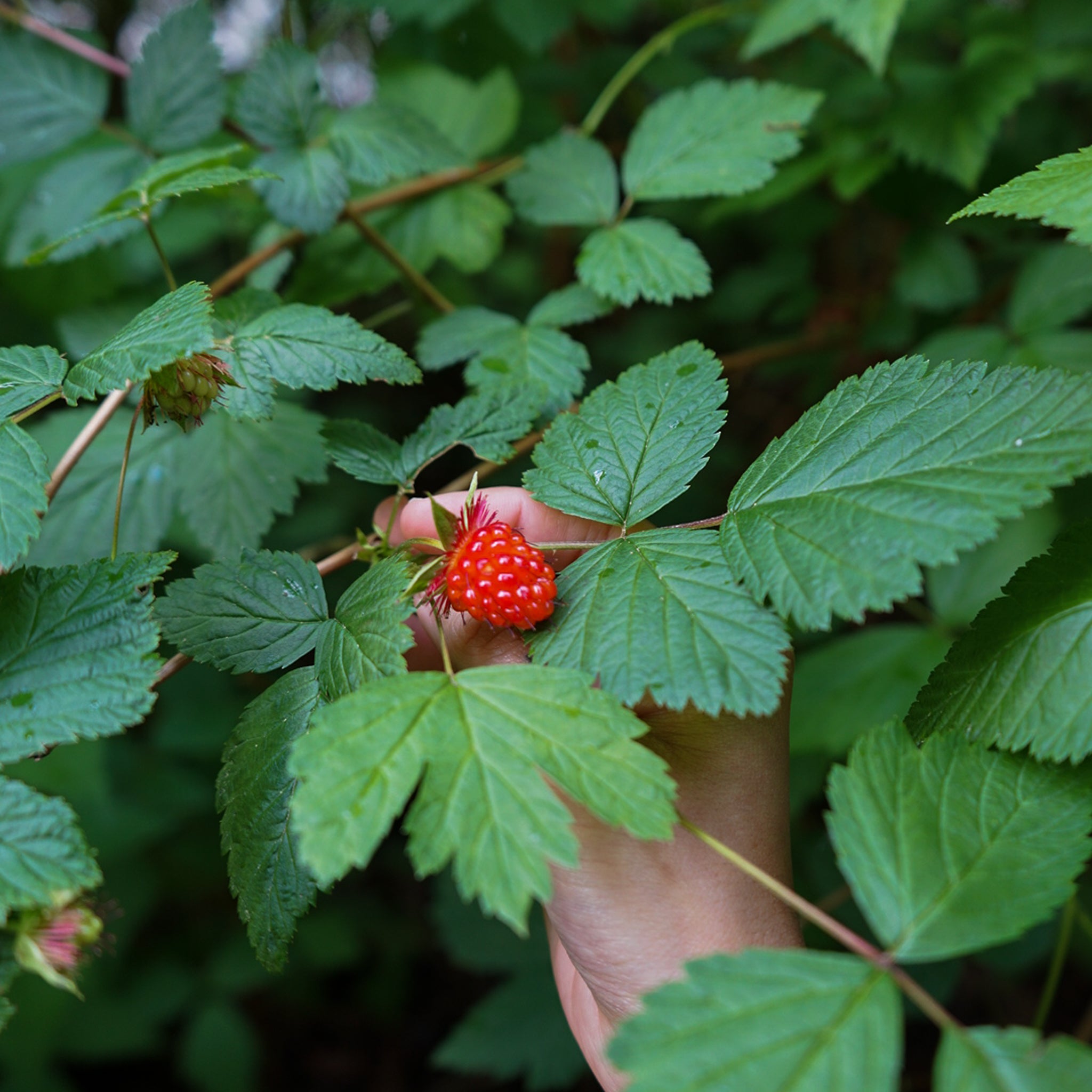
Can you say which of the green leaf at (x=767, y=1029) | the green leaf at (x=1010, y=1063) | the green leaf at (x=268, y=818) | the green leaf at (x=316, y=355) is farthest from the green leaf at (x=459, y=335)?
the green leaf at (x=1010, y=1063)

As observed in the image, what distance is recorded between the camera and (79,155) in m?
1.54

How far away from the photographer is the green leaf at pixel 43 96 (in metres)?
1.55

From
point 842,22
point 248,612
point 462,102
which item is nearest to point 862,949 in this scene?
point 248,612

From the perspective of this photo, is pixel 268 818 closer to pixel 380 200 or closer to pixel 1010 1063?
pixel 1010 1063

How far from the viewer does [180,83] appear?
144cm

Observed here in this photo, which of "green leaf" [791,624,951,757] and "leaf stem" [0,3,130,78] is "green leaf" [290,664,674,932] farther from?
"leaf stem" [0,3,130,78]

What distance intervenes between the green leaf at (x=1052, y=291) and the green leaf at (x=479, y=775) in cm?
129

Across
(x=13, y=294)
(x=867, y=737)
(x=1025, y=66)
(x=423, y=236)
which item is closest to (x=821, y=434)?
(x=867, y=737)

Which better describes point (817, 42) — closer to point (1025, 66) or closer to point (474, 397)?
point (1025, 66)

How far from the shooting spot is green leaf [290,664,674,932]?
692 millimetres

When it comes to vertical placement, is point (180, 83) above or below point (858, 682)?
above

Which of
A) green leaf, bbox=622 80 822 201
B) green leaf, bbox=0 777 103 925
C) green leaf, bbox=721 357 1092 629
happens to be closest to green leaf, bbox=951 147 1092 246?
green leaf, bbox=721 357 1092 629

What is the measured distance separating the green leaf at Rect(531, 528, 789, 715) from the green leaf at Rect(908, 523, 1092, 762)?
0.74 ft

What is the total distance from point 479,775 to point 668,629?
0.75 feet
